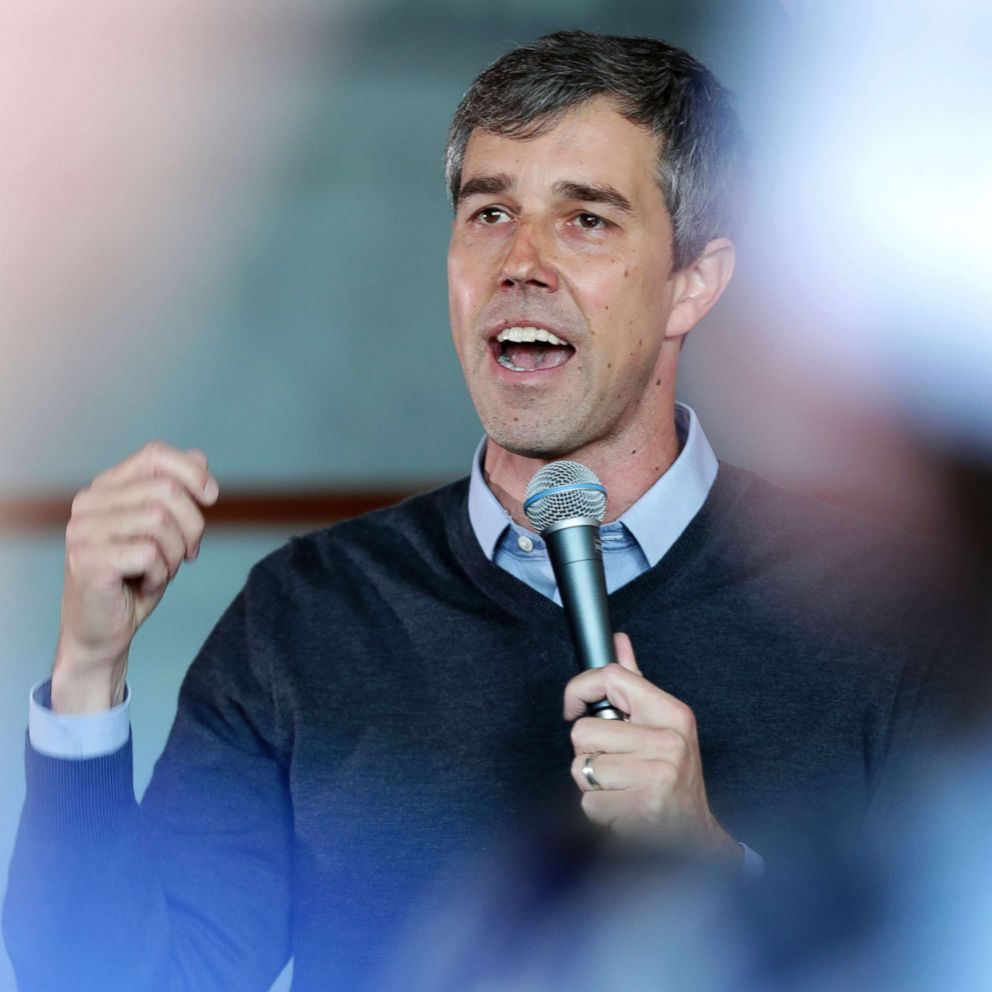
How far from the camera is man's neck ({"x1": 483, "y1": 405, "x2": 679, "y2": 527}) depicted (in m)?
1.49

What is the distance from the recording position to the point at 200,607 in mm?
2357

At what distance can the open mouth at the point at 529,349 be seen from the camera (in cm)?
140

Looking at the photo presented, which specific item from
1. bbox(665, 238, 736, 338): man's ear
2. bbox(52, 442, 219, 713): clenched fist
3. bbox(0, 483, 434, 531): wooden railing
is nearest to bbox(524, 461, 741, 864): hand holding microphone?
bbox(52, 442, 219, 713): clenched fist

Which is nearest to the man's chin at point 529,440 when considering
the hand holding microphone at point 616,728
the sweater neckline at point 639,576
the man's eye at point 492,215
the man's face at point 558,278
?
the man's face at point 558,278

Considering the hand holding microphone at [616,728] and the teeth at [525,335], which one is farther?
the teeth at [525,335]

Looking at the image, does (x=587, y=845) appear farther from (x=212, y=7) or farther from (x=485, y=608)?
(x=212, y=7)

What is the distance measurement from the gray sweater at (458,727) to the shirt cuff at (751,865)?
3.7 inches

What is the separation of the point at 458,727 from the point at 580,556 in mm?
413

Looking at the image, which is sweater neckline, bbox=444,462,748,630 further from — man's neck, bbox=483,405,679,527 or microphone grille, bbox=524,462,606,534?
microphone grille, bbox=524,462,606,534

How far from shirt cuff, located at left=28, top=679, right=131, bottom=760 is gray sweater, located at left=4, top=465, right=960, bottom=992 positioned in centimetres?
18

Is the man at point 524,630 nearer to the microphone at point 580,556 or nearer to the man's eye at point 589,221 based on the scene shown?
the man's eye at point 589,221

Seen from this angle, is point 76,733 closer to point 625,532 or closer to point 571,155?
point 625,532

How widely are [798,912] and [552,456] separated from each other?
1.71 feet

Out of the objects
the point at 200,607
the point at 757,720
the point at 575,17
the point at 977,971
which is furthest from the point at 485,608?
Result: the point at 575,17
